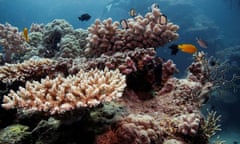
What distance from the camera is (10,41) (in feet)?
24.8

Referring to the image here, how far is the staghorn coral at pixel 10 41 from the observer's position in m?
7.46

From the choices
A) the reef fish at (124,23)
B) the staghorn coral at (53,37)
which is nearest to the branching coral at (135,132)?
the reef fish at (124,23)

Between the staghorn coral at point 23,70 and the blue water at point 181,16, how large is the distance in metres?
14.8

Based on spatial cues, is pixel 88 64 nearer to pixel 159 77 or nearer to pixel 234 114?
pixel 159 77

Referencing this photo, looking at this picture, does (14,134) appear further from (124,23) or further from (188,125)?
(124,23)

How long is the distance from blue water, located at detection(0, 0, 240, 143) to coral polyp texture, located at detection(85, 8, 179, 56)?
1308 centimetres

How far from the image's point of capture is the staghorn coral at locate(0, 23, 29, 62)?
24.5ft

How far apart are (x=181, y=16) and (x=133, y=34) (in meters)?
29.8

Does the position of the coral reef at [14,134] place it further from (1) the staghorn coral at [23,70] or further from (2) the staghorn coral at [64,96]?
(1) the staghorn coral at [23,70]

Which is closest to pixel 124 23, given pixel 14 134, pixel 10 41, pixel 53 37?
pixel 14 134

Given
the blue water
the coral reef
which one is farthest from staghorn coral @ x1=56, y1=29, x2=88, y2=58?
the blue water

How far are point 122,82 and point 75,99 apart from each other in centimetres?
71

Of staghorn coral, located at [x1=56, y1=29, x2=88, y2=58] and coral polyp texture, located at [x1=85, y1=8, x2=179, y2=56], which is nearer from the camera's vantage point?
coral polyp texture, located at [x1=85, y1=8, x2=179, y2=56]

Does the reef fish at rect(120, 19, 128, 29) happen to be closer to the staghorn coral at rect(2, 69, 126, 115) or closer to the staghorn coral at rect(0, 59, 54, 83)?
the staghorn coral at rect(0, 59, 54, 83)
